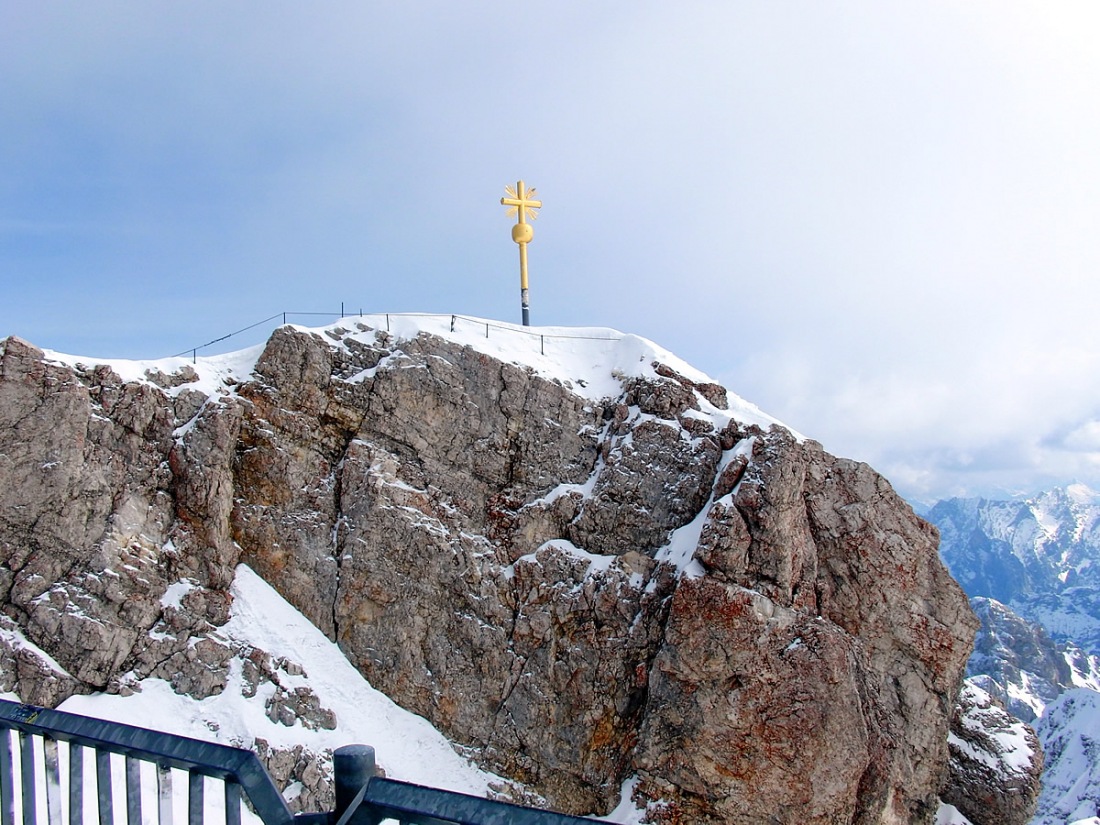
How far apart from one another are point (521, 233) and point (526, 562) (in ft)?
53.0

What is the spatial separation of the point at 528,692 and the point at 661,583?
609 centimetres

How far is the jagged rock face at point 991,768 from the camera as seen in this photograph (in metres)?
26.5

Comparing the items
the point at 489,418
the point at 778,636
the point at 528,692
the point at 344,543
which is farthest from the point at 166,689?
the point at 778,636

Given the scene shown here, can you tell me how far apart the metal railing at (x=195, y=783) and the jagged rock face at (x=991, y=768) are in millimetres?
30976

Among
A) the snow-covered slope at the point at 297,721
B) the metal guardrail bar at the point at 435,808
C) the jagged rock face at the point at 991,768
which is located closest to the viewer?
the metal guardrail bar at the point at 435,808

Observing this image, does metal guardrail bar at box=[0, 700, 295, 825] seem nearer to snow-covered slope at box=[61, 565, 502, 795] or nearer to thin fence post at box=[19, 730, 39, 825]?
thin fence post at box=[19, 730, 39, 825]

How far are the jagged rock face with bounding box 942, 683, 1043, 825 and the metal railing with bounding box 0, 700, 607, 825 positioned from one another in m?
31.0

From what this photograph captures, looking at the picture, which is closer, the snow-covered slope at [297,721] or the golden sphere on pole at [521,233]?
the snow-covered slope at [297,721]

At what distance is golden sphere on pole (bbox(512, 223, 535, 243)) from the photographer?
3550cm

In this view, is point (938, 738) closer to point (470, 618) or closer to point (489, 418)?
point (470, 618)

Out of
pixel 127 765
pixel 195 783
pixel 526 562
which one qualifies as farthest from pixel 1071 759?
pixel 127 765

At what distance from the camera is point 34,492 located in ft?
80.8

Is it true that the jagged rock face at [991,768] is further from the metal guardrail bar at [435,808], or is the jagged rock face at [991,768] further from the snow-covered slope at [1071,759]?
the snow-covered slope at [1071,759]

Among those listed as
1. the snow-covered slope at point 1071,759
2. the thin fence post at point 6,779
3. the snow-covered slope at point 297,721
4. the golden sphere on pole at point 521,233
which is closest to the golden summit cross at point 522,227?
the golden sphere on pole at point 521,233
